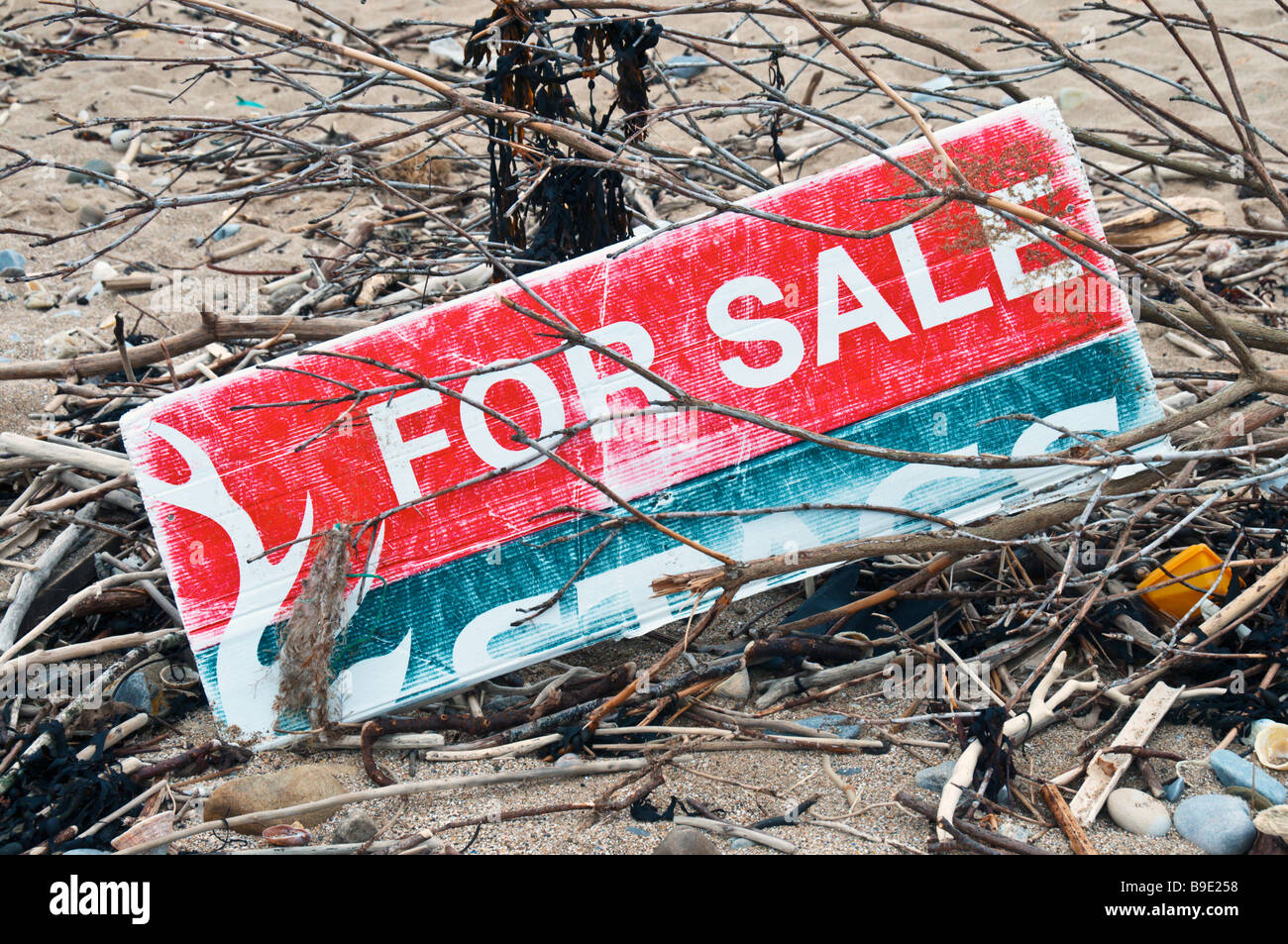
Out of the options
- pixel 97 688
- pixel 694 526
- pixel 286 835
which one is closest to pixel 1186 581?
pixel 694 526

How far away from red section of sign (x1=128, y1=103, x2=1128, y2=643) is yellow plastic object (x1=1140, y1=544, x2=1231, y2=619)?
1.85 feet

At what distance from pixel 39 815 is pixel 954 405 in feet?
7.04

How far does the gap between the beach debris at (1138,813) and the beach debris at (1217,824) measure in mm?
31

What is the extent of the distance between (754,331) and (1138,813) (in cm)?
127

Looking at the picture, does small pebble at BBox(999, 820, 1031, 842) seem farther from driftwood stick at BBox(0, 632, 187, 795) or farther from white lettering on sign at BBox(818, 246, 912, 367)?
driftwood stick at BBox(0, 632, 187, 795)

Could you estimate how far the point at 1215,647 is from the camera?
88.4 inches

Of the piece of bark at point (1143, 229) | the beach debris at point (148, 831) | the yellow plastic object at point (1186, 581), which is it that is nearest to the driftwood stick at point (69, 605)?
the beach debris at point (148, 831)

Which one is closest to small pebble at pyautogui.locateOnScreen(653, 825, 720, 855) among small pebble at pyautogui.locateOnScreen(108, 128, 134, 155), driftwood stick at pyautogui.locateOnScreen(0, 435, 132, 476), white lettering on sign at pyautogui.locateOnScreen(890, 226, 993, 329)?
white lettering on sign at pyautogui.locateOnScreen(890, 226, 993, 329)

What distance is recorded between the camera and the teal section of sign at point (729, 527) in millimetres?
2346

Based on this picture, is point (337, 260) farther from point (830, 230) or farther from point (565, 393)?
point (830, 230)

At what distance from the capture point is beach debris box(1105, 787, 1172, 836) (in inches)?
74.4

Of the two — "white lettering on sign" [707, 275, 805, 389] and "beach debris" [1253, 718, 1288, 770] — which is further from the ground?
"white lettering on sign" [707, 275, 805, 389]

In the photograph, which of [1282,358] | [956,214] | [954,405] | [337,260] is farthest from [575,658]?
[1282,358]

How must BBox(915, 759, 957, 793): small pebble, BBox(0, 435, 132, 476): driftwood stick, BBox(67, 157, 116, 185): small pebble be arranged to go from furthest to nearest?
BBox(67, 157, 116, 185): small pebble < BBox(0, 435, 132, 476): driftwood stick < BBox(915, 759, 957, 793): small pebble
